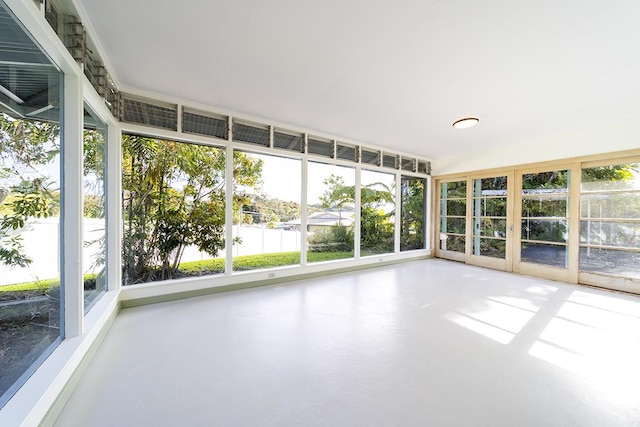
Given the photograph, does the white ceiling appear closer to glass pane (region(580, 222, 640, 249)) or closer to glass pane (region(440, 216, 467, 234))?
glass pane (region(580, 222, 640, 249))

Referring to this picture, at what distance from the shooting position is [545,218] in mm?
5152

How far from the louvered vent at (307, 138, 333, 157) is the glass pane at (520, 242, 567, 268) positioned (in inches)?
186

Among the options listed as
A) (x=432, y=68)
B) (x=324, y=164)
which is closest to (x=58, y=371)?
(x=432, y=68)

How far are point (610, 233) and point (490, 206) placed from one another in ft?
6.62

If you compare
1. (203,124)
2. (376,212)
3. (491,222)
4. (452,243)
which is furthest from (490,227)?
(203,124)

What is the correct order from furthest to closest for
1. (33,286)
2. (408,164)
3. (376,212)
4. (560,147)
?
(408,164)
(376,212)
(560,147)
(33,286)

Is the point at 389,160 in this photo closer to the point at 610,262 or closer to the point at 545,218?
the point at 545,218

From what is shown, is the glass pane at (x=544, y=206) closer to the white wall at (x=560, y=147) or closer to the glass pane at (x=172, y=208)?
the white wall at (x=560, y=147)

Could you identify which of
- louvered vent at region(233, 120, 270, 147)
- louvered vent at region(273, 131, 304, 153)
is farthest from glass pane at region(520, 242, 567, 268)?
louvered vent at region(233, 120, 270, 147)

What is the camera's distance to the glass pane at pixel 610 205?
4129 millimetres

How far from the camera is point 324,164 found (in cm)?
530

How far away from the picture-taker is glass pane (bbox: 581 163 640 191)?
4.16 metres

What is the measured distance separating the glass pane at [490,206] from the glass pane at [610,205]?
4.32 feet

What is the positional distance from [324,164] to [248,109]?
1.92 meters
